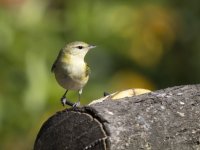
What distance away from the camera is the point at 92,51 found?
922 centimetres

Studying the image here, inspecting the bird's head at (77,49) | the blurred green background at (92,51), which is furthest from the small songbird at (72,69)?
the blurred green background at (92,51)

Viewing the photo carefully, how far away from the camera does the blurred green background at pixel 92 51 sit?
7996mm

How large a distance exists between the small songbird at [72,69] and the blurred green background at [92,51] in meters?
1.48

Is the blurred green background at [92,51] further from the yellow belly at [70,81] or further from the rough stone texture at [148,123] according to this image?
the rough stone texture at [148,123]

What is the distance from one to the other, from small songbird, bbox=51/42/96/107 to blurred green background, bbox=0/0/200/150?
148 cm

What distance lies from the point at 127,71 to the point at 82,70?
324cm

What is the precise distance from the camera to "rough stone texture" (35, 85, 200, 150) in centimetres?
425

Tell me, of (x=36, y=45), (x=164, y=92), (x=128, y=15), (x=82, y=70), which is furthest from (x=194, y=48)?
(x=164, y=92)

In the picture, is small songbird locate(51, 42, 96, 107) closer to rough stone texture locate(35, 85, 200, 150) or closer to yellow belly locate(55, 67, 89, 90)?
yellow belly locate(55, 67, 89, 90)

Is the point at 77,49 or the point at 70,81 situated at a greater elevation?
the point at 77,49

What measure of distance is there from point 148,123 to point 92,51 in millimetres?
4880

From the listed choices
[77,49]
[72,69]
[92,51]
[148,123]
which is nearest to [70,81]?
[72,69]

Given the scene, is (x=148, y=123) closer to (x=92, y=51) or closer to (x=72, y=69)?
(x=72, y=69)

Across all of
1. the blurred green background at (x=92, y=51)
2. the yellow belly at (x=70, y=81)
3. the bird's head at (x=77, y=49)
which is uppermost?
the bird's head at (x=77, y=49)
